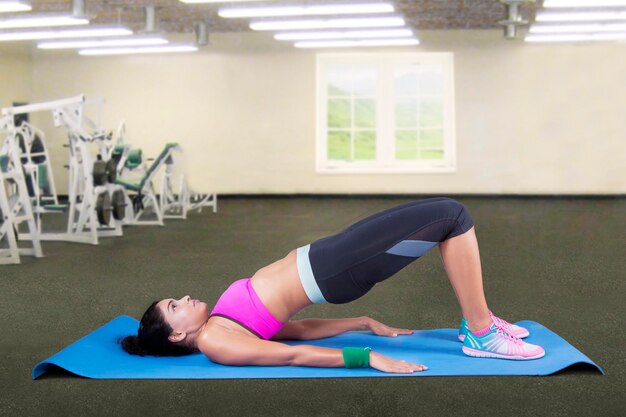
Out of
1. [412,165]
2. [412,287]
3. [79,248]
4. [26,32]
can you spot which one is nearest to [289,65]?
[412,165]

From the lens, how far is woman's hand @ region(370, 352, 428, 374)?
240cm

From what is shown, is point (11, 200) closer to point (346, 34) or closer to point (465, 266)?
point (465, 266)

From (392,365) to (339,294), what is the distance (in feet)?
0.92

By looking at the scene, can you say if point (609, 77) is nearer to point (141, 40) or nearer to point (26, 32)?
point (141, 40)

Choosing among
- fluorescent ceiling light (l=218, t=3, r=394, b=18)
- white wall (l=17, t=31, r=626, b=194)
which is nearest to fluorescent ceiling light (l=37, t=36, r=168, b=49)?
white wall (l=17, t=31, r=626, b=194)

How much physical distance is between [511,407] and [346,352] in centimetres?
53

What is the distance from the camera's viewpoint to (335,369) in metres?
2.51

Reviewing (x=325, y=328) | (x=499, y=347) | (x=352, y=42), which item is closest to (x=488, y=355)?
(x=499, y=347)

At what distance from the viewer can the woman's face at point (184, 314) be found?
254 cm

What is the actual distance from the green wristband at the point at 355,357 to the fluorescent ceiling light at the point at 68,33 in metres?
6.75

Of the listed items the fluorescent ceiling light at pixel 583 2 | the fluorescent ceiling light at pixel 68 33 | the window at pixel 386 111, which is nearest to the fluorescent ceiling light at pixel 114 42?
the fluorescent ceiling light at pixel 68 33

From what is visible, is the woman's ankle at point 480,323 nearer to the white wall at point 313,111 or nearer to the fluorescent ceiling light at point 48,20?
the fluorescent ceiling light at point 48,20

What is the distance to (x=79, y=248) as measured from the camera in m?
6.35

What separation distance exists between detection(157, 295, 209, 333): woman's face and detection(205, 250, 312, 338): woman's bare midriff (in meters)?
0.04
